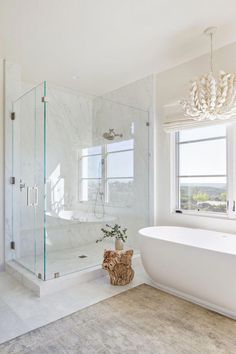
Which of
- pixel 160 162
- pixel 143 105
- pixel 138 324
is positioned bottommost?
pixel 138 324

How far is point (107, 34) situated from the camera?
2.75m

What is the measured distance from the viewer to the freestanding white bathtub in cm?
212

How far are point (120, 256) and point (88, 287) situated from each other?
0.49 meters

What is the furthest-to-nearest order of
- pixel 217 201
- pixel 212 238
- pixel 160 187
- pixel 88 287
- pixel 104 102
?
pixel 104 102
pixel 160 187
pixel 217 201
pixel 212 238
pixel 88 287

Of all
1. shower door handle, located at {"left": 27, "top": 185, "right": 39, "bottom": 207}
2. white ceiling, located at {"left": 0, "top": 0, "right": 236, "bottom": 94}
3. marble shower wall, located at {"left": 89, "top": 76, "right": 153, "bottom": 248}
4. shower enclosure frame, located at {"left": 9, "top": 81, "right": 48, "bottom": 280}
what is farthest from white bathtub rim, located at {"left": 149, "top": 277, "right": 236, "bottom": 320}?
white ceiling, located at {"left": 0, "top": 0, "right": 236, "bottom": 94}

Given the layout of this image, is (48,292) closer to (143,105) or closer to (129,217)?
(129,217)

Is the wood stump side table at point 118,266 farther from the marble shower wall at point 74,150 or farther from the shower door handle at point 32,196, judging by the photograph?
the shower door handle at point 32,196

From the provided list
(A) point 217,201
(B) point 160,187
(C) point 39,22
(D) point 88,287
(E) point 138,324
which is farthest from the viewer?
(B) point 160,187

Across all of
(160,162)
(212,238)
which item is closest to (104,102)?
(160,162)

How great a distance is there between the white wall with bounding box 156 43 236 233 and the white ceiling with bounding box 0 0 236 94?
0.45 feet

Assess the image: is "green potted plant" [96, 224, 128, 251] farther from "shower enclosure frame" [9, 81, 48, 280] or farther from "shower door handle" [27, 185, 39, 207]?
"shower door handle" [27, 185, 39, 207]

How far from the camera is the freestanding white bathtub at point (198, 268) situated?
212 centimetres

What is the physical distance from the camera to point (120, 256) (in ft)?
9.27

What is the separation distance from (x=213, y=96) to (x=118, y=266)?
6.83 feet
